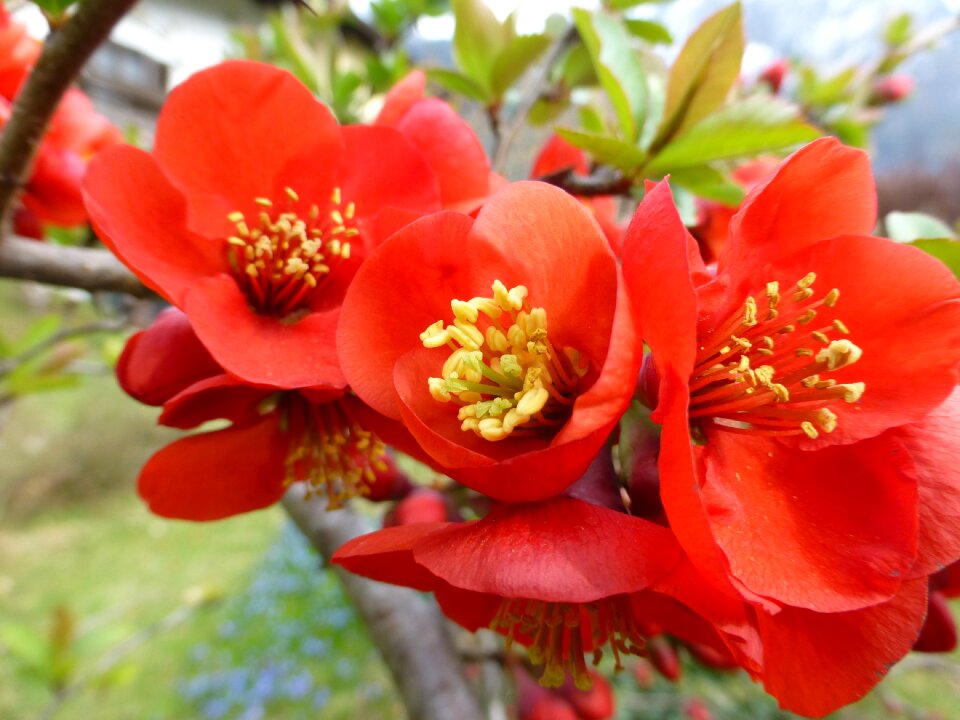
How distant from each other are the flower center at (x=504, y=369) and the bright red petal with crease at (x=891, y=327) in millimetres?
155

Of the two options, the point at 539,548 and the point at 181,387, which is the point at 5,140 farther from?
the point at 539,548

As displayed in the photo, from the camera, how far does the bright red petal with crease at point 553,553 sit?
305 millimetres

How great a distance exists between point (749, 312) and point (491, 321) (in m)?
0.16

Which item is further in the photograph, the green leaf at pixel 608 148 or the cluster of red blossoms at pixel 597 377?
the green leaf at pixel 608 148

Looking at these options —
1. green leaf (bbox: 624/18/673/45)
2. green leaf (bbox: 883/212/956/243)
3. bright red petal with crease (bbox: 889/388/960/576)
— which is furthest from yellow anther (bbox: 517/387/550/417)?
green leaf (bbox: 624/18/673/45)

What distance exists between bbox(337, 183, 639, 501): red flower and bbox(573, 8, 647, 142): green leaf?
29 centimetres

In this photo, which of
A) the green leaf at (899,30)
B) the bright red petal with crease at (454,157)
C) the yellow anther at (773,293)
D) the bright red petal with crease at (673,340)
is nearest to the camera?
the bright red petal with crease at (673,340)

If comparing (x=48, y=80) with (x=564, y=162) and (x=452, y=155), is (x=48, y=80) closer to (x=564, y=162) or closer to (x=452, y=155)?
(x=452, y=155)

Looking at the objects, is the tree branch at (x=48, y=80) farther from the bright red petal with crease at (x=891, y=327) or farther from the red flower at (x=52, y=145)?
the bright red petal with crease at (x=891, y=327)

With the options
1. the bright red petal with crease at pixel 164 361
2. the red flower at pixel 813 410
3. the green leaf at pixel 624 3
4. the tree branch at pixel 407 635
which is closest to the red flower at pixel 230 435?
the bright red petal with crease at pixel 164 361

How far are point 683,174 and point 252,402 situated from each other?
433 mm

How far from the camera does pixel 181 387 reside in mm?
467

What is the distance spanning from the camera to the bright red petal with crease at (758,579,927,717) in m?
0.35

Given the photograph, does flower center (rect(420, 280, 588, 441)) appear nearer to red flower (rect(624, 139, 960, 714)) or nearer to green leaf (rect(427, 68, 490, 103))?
red flower (rect(624, 139, 960, 714))
